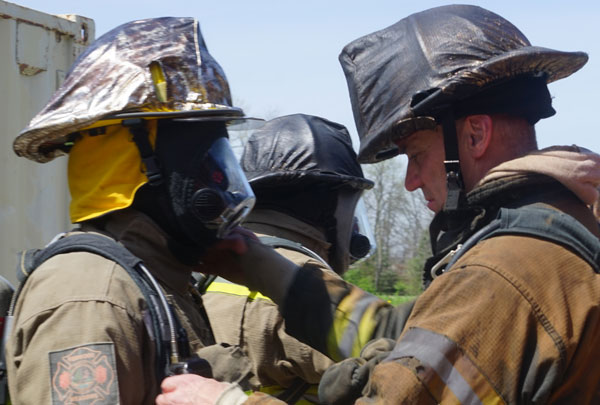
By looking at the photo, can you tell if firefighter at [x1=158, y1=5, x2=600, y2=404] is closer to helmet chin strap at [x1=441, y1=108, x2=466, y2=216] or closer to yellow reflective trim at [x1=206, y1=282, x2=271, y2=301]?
helmet chin strap at [x1=441, y1=108, x2=466, y2=216]

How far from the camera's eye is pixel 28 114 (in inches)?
190

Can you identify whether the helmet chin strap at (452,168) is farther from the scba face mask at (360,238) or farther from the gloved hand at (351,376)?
the scba face mask at (360,238)

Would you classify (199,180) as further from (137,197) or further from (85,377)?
(85,377)

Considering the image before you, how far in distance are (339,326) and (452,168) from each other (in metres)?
0.88

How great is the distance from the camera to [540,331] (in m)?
2.16

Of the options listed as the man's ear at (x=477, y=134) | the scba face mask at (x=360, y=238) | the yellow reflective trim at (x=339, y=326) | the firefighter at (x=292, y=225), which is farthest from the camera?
the scba face mask at (x=360, y=238)

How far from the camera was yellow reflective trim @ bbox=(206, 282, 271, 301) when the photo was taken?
367cm

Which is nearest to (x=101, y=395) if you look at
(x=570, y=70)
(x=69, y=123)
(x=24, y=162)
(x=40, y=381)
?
(x=40, y=381)

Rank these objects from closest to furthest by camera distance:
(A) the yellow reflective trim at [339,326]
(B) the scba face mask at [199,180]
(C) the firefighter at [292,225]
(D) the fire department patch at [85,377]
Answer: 1. (D) the fire department patch at [85,377]
2. (B) the scba face mask at [199,180]
3. (A) the yellow reflective trim at [339,326]
4. (C) the firefighter at [292,225]

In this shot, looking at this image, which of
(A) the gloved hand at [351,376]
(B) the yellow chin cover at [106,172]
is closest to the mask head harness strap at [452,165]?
(A) the gloved hand at [351,376]

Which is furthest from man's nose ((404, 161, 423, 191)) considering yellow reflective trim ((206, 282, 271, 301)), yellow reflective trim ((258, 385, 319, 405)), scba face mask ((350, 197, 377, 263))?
scba face mask ((350, 197, 377, 263))

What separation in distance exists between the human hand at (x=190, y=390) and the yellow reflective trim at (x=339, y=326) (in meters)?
0.84

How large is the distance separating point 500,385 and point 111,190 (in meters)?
1.47

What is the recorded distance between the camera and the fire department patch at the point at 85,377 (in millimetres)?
2340
